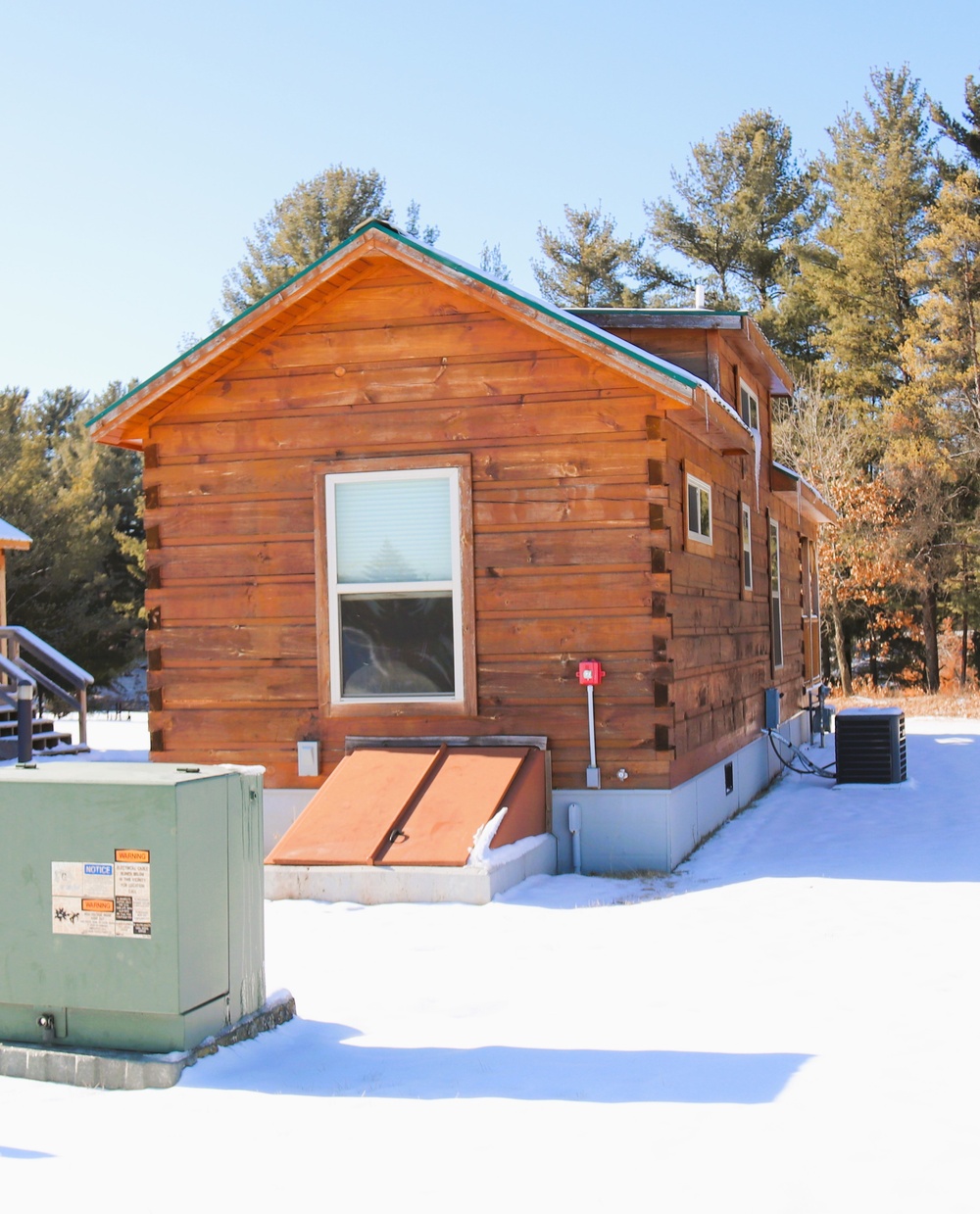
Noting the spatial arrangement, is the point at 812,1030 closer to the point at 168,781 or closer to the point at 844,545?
the point at 168,781

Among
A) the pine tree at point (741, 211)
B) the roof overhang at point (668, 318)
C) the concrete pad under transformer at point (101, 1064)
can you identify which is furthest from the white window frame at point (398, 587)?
the pine tree at point (741, 211)

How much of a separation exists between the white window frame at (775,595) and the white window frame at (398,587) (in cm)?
735

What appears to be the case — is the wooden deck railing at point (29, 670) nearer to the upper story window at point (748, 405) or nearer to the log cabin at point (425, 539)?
the log cabin at point (425, 539)

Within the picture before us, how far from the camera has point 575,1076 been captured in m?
4.73

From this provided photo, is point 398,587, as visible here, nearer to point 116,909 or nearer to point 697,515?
point 697,515

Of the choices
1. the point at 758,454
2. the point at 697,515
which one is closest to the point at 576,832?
the point at 697,515

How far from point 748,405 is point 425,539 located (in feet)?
21.2

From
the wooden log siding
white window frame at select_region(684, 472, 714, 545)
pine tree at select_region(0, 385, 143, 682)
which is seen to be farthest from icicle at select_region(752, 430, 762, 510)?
pine tree at select_region(0, 385, 143, 682)

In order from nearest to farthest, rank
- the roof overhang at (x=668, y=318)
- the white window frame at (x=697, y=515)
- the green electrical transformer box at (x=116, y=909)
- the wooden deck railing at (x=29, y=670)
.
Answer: the green electrical transformer box at (x=116, y=909) < the white window frame at (x=697, y=515) < the roof overhang at (x=668, y=318) < the wooden deck railing at (x=29, y=670)

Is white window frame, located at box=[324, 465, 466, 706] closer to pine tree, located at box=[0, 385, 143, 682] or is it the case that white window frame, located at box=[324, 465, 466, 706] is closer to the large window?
the large window

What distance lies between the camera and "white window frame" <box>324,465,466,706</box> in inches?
375

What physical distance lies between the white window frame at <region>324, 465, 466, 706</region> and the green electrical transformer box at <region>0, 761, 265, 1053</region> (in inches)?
178

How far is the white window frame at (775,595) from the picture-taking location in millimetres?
16172

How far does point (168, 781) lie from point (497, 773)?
169 inches
